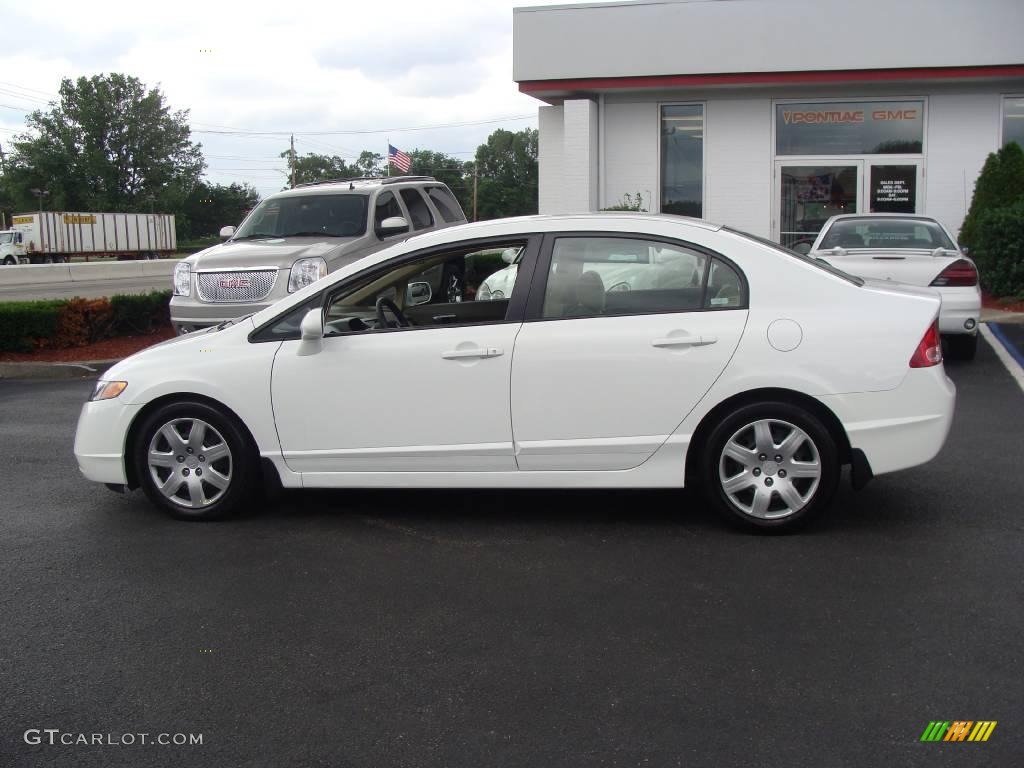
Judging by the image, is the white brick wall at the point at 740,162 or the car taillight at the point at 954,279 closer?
the car taillight at the point at 954,279

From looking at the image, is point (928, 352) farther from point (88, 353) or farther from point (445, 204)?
point (88, 353)

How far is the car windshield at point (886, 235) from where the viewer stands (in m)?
11.8

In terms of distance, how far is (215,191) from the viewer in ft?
334

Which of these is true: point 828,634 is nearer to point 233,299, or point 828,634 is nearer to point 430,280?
point 430,280

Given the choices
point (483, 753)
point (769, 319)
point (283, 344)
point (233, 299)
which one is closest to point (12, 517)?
point (283, 344)

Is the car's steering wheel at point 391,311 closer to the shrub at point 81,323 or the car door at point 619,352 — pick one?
the car door at point 619,352

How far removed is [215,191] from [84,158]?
1196cm

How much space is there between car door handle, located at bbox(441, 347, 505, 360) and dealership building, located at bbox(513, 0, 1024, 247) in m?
16.1

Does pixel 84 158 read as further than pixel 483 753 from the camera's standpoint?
Yes

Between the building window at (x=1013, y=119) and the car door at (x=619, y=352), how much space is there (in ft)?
56.3

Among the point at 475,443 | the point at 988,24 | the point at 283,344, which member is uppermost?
the point at 988,24

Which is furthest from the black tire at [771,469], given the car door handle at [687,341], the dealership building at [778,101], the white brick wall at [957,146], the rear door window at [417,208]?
the white brick wall at [957,146]

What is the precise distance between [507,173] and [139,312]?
66.7 m

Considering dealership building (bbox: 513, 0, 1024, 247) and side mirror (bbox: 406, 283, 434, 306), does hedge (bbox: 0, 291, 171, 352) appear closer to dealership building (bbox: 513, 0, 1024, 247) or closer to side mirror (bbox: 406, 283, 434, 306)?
side mirror (bbox: 406, 283, 434, 306)
